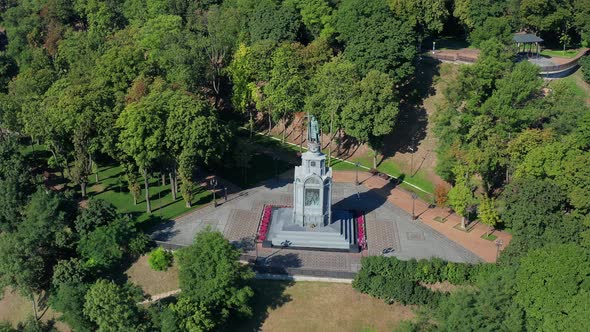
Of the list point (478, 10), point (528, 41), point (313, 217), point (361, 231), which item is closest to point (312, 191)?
point (313, 217)

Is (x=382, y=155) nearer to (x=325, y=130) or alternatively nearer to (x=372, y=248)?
(x=325, y=130)

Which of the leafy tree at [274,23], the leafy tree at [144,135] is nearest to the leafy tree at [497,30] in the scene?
the leafy tree at [274,23]

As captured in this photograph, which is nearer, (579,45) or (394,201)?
(394,201)

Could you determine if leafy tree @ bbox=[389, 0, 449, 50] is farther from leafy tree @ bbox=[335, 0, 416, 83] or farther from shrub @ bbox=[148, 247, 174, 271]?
shrub @ bbox=[148, 247, 174, 271]

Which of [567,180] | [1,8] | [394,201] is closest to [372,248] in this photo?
[394,201]

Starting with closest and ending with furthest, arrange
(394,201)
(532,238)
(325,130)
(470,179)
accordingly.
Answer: (532,238)
(470,179)
(394,201)
(325,130)
